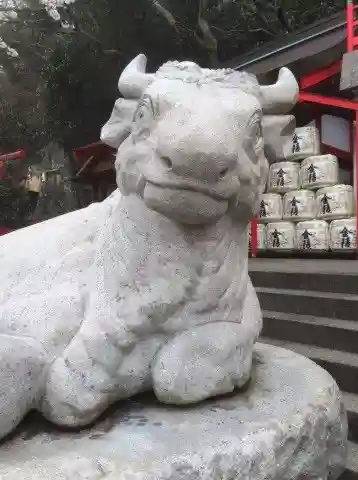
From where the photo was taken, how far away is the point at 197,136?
1.07 metres

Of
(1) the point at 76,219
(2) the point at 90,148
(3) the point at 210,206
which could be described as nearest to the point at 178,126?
(3) the point at 210,206

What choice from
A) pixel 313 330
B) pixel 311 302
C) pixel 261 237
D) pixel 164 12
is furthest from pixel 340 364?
pixel 164 12

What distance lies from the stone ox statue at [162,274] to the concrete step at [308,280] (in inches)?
109

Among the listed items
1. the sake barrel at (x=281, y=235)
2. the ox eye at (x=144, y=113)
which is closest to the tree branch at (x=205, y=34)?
the sake barrel at (x=281, y=235)

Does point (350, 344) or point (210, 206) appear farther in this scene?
point (350, 344)

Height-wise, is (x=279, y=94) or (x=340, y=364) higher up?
(x=279, y=94)

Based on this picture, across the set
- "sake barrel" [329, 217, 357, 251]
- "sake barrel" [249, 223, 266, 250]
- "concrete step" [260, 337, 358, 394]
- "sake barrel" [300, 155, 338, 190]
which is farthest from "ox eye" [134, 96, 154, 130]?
"sake barrel" [249, 223, 266, 250]

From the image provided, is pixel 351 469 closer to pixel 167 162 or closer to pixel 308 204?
pixel 167 162

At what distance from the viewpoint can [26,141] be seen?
1470cm

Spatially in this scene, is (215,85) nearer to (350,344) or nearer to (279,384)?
(279,384)

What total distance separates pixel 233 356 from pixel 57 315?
44cm

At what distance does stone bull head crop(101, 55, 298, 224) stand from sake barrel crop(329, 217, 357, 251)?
4.89 m

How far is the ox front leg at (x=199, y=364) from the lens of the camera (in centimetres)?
122

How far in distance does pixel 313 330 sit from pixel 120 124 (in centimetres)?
254
